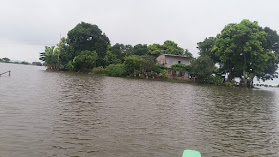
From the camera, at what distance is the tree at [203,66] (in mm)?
42969

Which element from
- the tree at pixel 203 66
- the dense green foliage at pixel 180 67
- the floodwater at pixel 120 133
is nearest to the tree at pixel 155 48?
the dense green foliage at pixel 180 67

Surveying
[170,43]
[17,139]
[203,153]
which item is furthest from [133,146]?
[170,43]

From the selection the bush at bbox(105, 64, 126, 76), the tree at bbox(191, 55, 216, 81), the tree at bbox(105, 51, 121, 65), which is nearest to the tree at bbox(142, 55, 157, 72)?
the bush at bbox(105, 64, 126, 76)

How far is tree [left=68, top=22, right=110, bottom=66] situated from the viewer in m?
53.8

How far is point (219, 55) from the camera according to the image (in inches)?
1858

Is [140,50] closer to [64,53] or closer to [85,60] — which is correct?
[85,60]

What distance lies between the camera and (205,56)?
144ft

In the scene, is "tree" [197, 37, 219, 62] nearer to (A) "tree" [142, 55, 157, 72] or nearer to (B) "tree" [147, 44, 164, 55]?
(B) "tree" [147, 44, 164, 55]

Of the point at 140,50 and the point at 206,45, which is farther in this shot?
the point at 140,50

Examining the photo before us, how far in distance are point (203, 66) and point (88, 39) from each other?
29474 mm

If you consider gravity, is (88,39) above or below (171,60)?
above

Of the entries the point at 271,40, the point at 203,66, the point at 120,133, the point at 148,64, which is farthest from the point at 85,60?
the point at 120,133

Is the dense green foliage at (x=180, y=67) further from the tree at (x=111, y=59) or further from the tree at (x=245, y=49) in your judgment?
the tree at (x=111, y=59)

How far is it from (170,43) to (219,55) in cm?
2451
